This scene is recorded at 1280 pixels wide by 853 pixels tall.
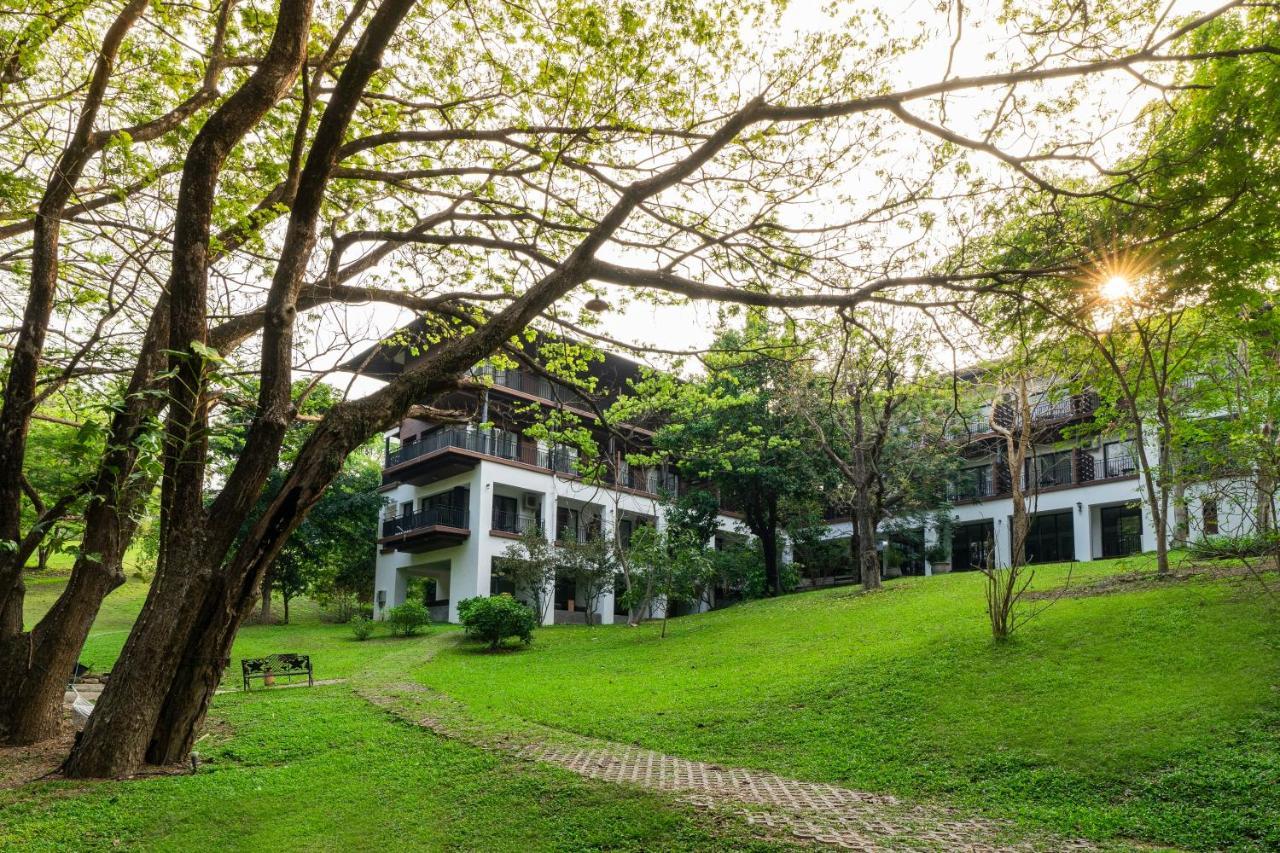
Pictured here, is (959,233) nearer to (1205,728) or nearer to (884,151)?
(884,151)

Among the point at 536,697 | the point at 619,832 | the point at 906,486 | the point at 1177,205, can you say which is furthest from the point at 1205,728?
the point at 906,486

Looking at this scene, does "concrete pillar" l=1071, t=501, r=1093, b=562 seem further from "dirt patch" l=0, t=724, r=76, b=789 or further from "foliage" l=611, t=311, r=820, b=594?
"dirt patch" l=0, t=724, r=76, b=789

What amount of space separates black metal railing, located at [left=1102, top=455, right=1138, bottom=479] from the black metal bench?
25508 millimetres

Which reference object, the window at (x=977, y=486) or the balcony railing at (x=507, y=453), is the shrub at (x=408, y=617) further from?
the window at (x=977, y=486)

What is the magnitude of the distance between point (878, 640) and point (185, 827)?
1154cm

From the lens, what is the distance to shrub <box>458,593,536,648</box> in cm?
2050

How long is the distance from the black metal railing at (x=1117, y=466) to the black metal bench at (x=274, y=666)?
83.7ft

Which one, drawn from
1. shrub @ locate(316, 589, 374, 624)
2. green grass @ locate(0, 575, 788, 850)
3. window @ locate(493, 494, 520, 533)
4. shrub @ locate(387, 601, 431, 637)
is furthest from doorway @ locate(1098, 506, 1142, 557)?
shrub @ locate(316, 589, 374, 624)

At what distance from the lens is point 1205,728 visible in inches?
324

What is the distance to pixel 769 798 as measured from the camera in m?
7.52

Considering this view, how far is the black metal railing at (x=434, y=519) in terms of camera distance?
28.4 meters

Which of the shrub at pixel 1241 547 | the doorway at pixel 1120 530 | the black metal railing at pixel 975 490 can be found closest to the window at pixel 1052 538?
the doorway at pixel 1120 530

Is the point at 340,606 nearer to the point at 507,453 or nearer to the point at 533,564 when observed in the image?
the point at 507,453

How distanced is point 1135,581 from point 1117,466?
15.5 meters
